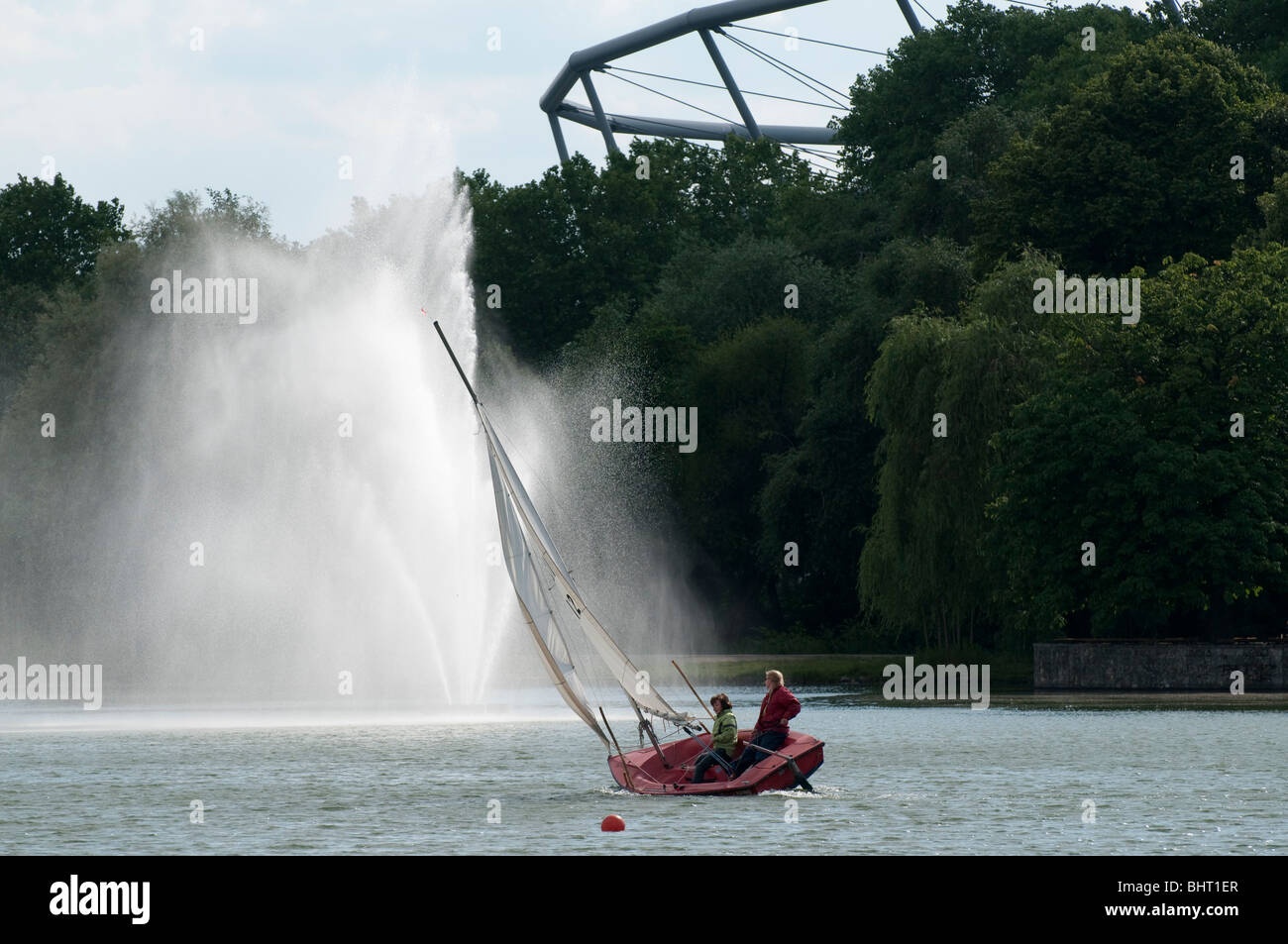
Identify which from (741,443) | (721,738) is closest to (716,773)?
(721,738)

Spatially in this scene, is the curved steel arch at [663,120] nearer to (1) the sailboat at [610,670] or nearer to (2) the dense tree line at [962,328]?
(2) the dense tree line at [962,328]

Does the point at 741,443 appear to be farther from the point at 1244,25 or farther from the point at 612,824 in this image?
the point at 612,824

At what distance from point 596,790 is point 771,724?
3.72 meters

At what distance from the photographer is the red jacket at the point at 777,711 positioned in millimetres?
31797

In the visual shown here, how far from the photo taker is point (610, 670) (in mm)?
32375

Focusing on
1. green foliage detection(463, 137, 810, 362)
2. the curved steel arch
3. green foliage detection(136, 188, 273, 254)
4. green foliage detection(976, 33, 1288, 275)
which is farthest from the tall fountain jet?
the curved steel arch

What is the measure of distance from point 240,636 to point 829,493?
3038 cm

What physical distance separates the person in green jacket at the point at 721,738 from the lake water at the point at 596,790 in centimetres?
56

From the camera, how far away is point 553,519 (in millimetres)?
87688

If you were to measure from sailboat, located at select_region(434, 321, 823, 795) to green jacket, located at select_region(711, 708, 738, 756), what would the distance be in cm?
22

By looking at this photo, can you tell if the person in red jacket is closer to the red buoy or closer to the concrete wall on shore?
the red buoy

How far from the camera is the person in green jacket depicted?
31.8 metres

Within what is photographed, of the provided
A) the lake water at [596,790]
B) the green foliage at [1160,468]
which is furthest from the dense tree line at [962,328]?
the lake water at [596,790]

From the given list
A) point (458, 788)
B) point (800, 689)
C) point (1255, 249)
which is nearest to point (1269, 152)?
point (1255, 249)
